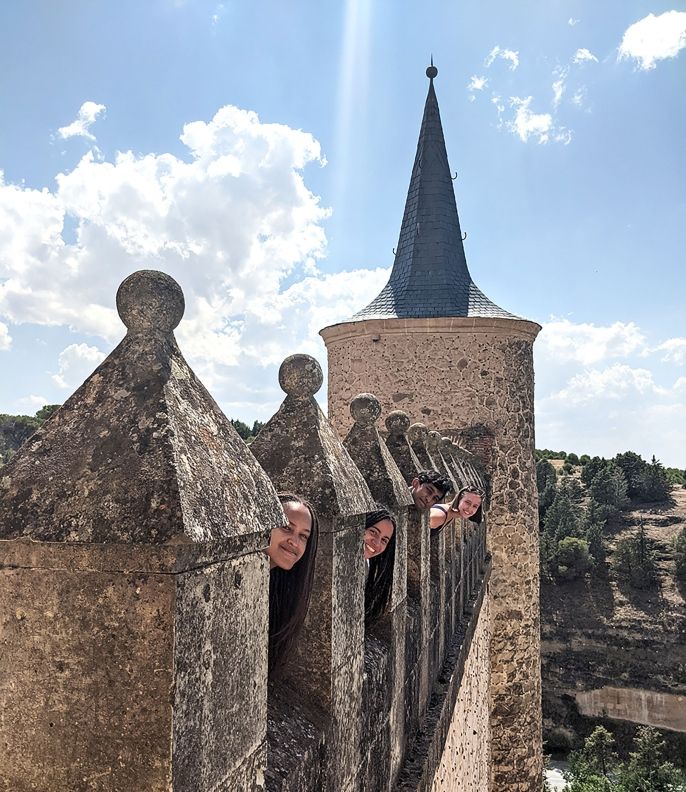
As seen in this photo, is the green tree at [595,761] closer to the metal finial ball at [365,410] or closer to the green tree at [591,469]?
the green tree at [591,469]

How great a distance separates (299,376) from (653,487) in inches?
1744

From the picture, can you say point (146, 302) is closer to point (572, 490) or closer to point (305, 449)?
point (305, 449)

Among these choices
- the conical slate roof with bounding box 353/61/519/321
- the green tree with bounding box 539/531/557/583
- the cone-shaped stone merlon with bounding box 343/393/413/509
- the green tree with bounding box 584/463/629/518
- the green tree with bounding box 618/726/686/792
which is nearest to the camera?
the cone-shaped stone merlon with bounding box 343/393/413/509

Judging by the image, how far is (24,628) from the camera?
3.85 ft

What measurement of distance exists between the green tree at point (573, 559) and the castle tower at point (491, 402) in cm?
2484

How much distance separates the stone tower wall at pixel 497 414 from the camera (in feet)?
37.6

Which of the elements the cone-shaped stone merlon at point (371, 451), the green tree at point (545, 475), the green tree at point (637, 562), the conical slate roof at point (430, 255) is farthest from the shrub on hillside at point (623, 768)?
the cone-shaped stone merlon at point (371, 451)

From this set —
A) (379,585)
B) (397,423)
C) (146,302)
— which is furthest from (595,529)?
(146,302)

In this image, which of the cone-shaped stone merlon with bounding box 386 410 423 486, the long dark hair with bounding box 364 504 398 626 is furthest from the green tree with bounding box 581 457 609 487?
the long dark hair with bounding box 364 504 398 626

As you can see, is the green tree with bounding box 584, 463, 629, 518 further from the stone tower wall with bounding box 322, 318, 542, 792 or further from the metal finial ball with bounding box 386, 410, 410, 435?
the metal finial ball with bounding box 386, 410, 410, 435

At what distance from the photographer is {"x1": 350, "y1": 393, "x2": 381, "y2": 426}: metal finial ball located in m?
3.05

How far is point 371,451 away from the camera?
3.06 m

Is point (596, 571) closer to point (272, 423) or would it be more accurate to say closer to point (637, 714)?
point (637, 714)

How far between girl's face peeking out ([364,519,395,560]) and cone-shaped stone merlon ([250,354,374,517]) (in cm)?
34
